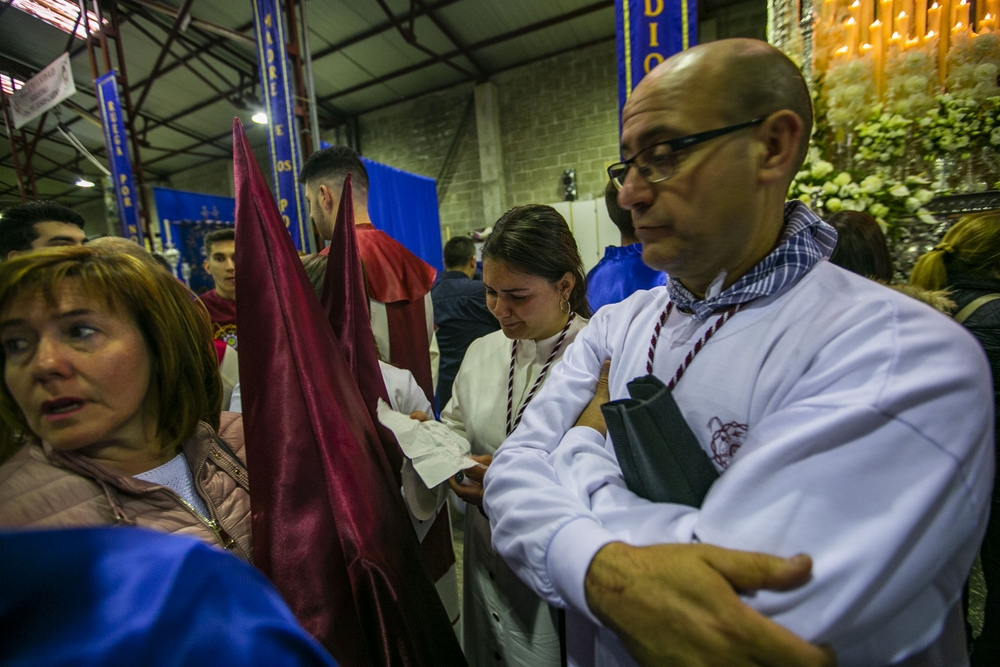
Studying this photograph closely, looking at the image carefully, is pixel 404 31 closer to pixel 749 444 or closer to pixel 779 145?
pixel 779 145

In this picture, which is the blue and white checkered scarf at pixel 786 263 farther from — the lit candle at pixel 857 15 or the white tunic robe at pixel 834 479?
the lit candle at pixel 857 15

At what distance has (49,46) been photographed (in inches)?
316

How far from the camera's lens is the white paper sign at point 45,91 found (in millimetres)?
5227

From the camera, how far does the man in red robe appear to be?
7.39ft

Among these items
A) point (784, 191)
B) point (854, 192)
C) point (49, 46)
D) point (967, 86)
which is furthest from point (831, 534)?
point (49, 46)

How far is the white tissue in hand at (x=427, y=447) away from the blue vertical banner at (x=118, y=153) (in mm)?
6297

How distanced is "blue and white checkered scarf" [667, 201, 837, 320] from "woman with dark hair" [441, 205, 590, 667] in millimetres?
649

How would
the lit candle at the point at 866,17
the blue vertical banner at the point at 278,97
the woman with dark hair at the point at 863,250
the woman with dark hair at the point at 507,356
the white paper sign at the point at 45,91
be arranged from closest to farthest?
the woman with dark hair at the point at 507,356, the woman with dark hair at the point at 863,250, the lit candle at the point at 866,17, the blue vertical banner at the point at 278,97, the white paper sign at the point at 45,91

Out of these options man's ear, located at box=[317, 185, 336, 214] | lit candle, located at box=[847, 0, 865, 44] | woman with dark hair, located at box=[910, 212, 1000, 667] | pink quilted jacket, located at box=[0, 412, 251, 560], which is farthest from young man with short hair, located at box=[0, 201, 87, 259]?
lit candle, located at box=[847, 0, 865, 44]

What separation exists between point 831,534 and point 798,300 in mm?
352

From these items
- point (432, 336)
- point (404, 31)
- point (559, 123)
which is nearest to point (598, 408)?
point (432, 336)

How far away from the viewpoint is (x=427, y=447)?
1143 millimetres

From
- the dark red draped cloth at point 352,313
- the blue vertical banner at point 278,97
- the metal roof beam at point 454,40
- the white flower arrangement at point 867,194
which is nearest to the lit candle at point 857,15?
the white flower arrangement at point 867,194

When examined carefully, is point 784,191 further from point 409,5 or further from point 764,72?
point 409,5
